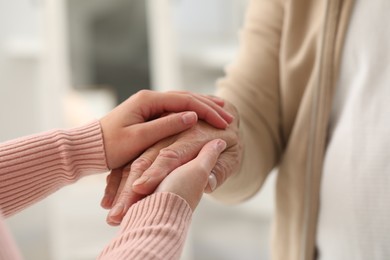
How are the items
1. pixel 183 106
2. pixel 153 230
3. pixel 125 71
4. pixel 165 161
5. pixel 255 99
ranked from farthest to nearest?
1. pixel 125 71
2. pixel 255 99
3. pixel 183 106
4. pixel 165 161
5. pixel 153 230

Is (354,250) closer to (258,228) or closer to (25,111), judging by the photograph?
(258,228)

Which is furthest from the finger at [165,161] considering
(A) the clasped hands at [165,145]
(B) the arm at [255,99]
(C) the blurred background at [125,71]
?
(C) the blurred background at [125,71]

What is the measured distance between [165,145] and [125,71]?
1467mm

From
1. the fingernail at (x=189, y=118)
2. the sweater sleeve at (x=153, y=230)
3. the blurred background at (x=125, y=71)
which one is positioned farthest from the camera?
the blurred background at (x=125, y=71)

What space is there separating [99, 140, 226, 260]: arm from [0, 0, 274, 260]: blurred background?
1449 mm

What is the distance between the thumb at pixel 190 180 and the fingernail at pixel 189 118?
0.27ft

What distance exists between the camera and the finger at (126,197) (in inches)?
25.0

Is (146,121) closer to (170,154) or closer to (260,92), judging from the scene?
(170,154)

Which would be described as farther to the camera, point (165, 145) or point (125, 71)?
point (125, 71)

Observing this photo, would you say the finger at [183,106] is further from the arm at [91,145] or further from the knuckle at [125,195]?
the knuckle at [125,195]

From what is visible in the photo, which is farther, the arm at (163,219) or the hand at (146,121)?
the hand at (146,121)

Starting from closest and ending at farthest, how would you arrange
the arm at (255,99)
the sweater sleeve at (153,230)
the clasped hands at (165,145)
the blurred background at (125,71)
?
the sweater sleeve at (153,230) → the clasped hands at (165,145) → the arm at (255,99) → the blurred background at (125,71)

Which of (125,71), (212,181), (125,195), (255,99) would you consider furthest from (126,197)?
(125,71)

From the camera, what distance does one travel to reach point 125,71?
85.2 inches
